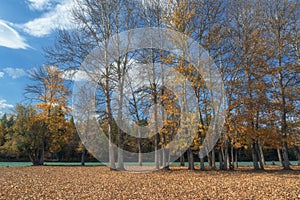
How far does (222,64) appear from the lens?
14359 mm

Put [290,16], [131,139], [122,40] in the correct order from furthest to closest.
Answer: [131,139] → [290,16] → [122,40]

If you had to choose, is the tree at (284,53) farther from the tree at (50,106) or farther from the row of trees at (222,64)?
the tree at (50,106)

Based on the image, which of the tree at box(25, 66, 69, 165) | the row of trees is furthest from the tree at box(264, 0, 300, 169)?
the tree at box(25, 66, 69, 165)

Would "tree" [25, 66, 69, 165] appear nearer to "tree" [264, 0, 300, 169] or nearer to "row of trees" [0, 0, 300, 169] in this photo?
"row of trees" [0, 0, 300, 169]

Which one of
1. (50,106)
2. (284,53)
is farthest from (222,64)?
(50,106)

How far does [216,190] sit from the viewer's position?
21.7 ft

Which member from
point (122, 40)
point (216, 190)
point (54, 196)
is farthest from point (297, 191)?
point (122, 40)

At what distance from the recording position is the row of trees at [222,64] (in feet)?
41.9

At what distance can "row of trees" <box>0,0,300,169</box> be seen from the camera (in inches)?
502

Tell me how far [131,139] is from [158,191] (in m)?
16.7

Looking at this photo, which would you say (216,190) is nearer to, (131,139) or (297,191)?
(297,191)

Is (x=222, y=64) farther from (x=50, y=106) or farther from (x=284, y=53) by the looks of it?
(x=50, y=106)

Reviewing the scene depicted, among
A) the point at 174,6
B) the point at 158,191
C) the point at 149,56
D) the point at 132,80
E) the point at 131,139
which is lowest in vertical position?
the point at 158,191

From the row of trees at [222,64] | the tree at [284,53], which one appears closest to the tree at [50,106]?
the row of trees at [222,64]
